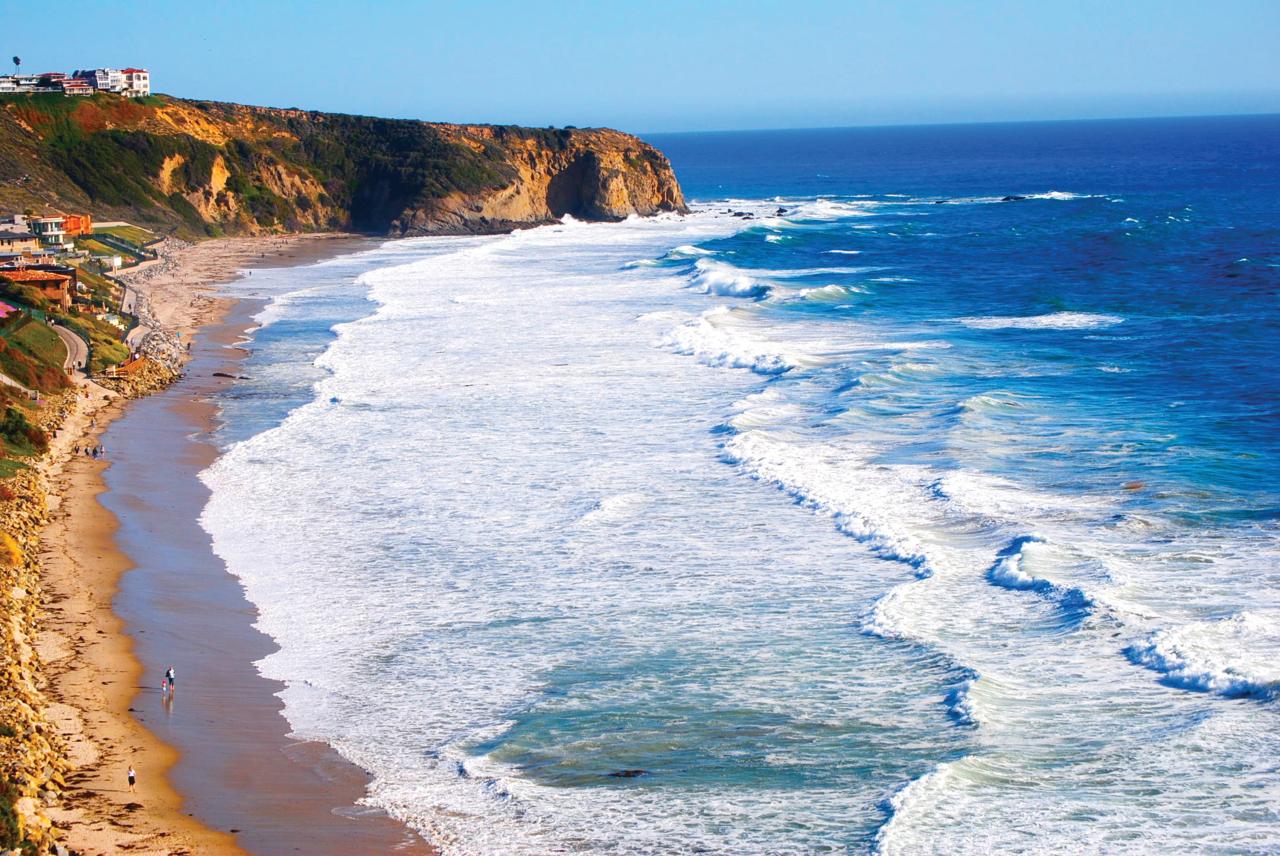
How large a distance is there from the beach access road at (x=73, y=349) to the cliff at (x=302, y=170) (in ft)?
111

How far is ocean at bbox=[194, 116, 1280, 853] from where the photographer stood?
1572cm

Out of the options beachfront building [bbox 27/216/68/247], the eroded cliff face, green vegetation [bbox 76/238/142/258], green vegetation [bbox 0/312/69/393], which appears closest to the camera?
green vegetation [bbox 0/312/69/393]

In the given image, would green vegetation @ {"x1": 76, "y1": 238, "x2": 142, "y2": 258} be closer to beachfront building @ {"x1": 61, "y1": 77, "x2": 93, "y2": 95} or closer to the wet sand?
beachfront building @ {"x1": 61, "y1": 77, "x2": 93, "y2": 95}

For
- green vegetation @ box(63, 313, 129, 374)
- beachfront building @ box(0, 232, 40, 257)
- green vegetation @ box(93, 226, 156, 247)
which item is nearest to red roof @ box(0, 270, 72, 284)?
green vegetation @ box(63, 313, 129, 374)

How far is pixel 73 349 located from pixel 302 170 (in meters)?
58.5

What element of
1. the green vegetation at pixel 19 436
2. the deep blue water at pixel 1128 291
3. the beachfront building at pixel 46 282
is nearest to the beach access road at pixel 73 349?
the beachfront building at pixel 46 282

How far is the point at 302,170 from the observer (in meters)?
97.5

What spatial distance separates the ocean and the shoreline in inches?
23.9

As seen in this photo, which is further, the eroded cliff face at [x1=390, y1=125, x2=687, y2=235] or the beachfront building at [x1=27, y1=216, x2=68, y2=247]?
the eroded cliff face at [x1=390, y1=125, x2=687, y2=235]

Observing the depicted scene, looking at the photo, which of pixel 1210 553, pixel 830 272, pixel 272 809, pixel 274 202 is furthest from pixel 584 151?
pixel 272 809

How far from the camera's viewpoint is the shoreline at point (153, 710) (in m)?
15.0

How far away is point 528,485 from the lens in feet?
96.2

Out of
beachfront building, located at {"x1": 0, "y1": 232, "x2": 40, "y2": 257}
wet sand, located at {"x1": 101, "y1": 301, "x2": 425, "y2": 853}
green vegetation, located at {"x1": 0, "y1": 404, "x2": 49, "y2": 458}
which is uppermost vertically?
beachfront building, located at {"x1": 0, "y1": 232, "x2": 40, "y2": 257}

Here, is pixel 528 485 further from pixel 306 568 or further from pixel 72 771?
pixel 72 771
